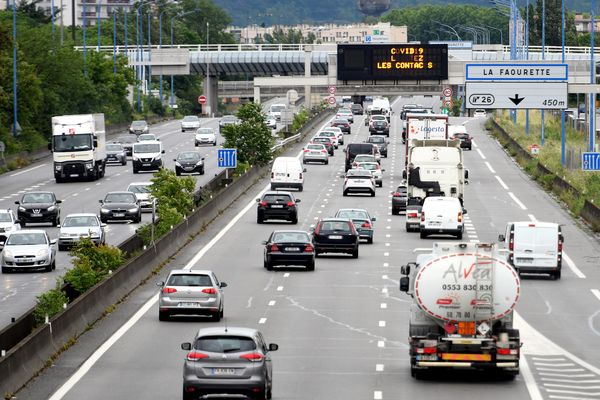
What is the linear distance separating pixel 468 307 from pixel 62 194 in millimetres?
53017

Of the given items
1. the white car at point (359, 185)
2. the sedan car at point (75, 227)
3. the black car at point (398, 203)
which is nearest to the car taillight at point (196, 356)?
the sedan car at point (75, 227)

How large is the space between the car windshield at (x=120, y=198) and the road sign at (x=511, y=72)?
20211mm

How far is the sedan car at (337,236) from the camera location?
56125 millimetres

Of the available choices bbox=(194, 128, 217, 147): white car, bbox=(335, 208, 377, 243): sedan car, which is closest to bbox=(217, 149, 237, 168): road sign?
bbox=(335, 208, 377, 243): sedan car

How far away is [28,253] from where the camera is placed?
169 ft

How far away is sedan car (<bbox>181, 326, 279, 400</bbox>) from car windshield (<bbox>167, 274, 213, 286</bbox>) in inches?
504

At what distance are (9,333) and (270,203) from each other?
37.8 meters

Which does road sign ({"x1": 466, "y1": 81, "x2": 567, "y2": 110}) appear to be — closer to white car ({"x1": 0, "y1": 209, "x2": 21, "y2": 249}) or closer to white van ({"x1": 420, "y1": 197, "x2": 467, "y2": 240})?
white van ({"x1": 420, "y1": 197, "x2": 467, "y2": 240})

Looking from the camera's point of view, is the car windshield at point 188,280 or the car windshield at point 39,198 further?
the car windshield at point 39,198

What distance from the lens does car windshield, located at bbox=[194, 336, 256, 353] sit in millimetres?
26562

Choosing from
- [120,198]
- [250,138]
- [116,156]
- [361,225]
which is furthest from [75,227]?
[116,156]

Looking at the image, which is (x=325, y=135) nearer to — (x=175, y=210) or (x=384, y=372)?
(x=175, y=210)

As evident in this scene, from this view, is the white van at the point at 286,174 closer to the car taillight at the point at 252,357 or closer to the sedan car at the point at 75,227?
the sedan car at the point at 75,227

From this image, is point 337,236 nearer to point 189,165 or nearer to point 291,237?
point 291,237
